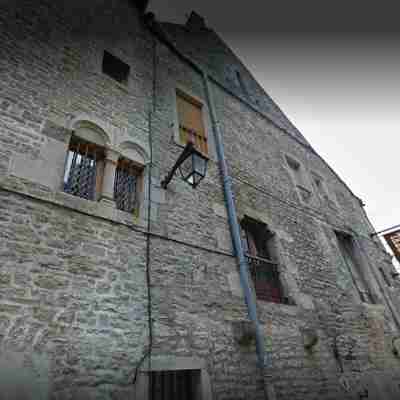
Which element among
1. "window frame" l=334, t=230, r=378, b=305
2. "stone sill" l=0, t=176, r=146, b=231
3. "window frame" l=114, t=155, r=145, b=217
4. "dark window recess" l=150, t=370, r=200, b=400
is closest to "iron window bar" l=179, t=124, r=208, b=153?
"window frame" l=114, t=155, r=145, b=217

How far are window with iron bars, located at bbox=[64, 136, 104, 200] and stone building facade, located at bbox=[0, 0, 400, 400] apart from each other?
0.8 inches

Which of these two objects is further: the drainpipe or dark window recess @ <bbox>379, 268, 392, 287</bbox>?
dark window recess @ <bbox>379, 268, 392, 287</bbox>

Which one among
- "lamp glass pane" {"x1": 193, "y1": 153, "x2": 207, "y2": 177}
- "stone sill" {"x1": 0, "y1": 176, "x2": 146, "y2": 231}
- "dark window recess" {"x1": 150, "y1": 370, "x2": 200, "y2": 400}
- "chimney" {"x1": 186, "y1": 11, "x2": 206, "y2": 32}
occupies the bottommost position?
"dark window recess" {"x1": 150, "y1": 370, "x2": 200, "y2": 400}

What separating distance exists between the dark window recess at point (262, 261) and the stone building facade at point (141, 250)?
0.03 m

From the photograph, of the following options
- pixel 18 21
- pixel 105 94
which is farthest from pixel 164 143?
pixel 18 21

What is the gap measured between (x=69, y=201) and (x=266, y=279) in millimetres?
3494

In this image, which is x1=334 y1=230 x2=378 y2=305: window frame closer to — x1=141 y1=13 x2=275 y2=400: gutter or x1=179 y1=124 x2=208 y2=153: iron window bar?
x1=141 y1=13 x2=275 y2=400: gutter

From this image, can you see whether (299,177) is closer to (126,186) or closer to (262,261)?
(262,261)

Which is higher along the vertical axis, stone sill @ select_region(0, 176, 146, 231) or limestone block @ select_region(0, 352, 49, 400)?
stone sill @ select_region(0, 176, 146, 231)

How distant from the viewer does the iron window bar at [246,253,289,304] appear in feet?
14.8

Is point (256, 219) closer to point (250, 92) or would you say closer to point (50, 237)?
point (50, 237)

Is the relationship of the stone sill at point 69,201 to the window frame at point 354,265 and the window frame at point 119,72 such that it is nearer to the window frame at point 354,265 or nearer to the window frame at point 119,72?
the window frame at point 119,72

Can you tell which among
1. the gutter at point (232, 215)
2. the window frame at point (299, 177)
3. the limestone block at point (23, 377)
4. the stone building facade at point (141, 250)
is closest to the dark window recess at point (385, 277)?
the stone building facade at point (141, 250)

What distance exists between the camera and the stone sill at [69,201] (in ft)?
9.28
